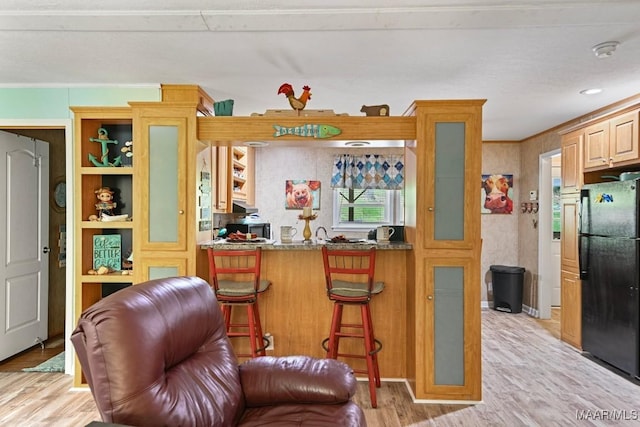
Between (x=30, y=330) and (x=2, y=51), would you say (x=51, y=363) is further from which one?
(x=2, y=51)

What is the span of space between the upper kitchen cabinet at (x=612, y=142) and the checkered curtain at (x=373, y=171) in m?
2.42

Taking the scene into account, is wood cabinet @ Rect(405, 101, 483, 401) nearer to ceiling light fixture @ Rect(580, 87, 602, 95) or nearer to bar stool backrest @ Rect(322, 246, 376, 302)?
bar stool backrest @ Rect(322, 246, 376, 302)

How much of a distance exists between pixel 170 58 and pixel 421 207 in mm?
2144

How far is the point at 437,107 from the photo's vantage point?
283cm

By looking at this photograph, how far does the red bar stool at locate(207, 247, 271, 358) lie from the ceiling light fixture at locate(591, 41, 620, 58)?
2694 millimetres

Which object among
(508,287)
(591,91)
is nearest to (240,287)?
(591,91)

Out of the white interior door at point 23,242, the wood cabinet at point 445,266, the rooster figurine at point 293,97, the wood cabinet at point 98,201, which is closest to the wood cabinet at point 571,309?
the wood cabinet at point 445,266

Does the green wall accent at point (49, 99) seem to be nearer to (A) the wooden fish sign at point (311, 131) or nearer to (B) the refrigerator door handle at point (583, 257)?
(A) the wooden fish sign at point (311, 131)

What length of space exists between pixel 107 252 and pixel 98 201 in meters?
0.44

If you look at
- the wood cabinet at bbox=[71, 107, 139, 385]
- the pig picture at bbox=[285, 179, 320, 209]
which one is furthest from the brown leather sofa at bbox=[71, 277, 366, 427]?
the pig picture at bbox=[285, 179, 320, 209]

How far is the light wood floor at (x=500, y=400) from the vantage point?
2.62 m

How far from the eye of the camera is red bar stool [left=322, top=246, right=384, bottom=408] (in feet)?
9.16

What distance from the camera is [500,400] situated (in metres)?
2.91

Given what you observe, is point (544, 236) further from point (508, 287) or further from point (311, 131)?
point (311, 131)
